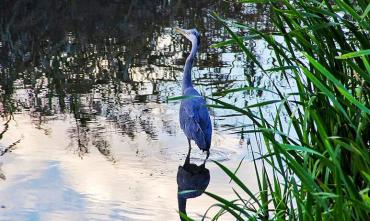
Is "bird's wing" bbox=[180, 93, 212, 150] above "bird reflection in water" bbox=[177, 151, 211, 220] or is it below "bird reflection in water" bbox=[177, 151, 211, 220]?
above

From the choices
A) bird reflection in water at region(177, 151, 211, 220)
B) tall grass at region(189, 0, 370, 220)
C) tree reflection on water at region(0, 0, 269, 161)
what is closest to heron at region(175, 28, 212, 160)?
bird reflection in water at region(177, 151, 211, 220)

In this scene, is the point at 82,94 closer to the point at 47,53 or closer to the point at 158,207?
the point at 47,53

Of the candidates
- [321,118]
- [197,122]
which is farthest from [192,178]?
[321,118]

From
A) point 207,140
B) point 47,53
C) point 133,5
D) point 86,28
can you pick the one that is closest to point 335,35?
point 207,140

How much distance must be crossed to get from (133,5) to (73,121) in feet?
19.3

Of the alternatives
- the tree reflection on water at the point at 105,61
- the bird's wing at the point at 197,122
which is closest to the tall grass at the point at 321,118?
the bird's wing at the point at 197,122

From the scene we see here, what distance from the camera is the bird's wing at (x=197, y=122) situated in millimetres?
6531

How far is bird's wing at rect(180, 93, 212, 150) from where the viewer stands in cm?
653

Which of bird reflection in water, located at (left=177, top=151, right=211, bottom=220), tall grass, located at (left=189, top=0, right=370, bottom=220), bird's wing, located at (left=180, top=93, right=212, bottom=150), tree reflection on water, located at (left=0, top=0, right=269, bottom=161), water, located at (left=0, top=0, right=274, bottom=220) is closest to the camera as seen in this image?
tall grass, located at (left=189, top=0, right=370, bottom=220)

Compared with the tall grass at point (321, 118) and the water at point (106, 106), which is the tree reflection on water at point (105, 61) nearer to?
the water at point (106, 106)

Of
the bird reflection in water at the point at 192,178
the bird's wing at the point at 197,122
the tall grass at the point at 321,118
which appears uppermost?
the tall grass at the point at 321,118

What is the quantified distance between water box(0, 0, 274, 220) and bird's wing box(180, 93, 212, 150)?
203 millimetres

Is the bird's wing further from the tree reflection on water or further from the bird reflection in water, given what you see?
the tree reflection on water

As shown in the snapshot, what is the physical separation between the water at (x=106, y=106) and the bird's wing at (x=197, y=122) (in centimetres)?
20
